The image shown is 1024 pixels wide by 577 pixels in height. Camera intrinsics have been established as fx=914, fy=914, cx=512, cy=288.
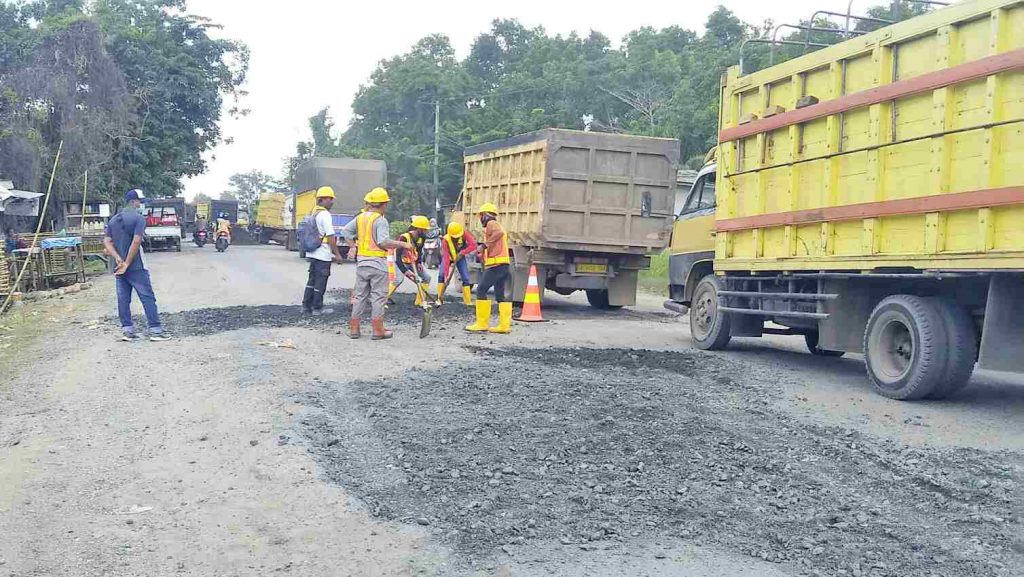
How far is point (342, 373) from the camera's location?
8078 mm

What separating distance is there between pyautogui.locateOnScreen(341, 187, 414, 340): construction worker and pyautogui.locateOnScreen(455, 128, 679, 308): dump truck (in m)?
3.77

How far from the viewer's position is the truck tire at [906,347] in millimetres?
7062

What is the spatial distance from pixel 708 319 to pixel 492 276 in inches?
109

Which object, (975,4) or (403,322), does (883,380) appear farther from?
(403,322)

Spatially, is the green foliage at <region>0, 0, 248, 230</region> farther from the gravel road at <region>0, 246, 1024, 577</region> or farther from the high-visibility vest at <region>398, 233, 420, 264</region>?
the gravel road at <region>0, 246, 1024, 577</region>

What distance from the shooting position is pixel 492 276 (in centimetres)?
1150

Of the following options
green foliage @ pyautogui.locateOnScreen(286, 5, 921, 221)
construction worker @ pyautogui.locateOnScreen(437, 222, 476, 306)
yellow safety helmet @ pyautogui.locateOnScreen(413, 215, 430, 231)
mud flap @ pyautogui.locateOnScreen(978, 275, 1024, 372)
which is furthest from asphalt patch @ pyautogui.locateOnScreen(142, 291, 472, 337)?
green foliage @ pyautogui.locateOnScreen(286, 5, 921, 221)

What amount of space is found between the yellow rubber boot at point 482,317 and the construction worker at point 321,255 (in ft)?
6.13

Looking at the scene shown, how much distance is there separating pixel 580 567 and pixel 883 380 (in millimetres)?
4693

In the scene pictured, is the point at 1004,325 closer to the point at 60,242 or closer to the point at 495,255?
the point at 495,255

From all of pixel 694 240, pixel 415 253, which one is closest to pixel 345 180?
pixel 415 253

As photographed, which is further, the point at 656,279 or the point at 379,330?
the point at 656,279

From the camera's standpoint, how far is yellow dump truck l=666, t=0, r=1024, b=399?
650cm

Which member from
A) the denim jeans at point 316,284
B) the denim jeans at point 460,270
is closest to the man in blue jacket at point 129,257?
the denim jeans at point 316,284
